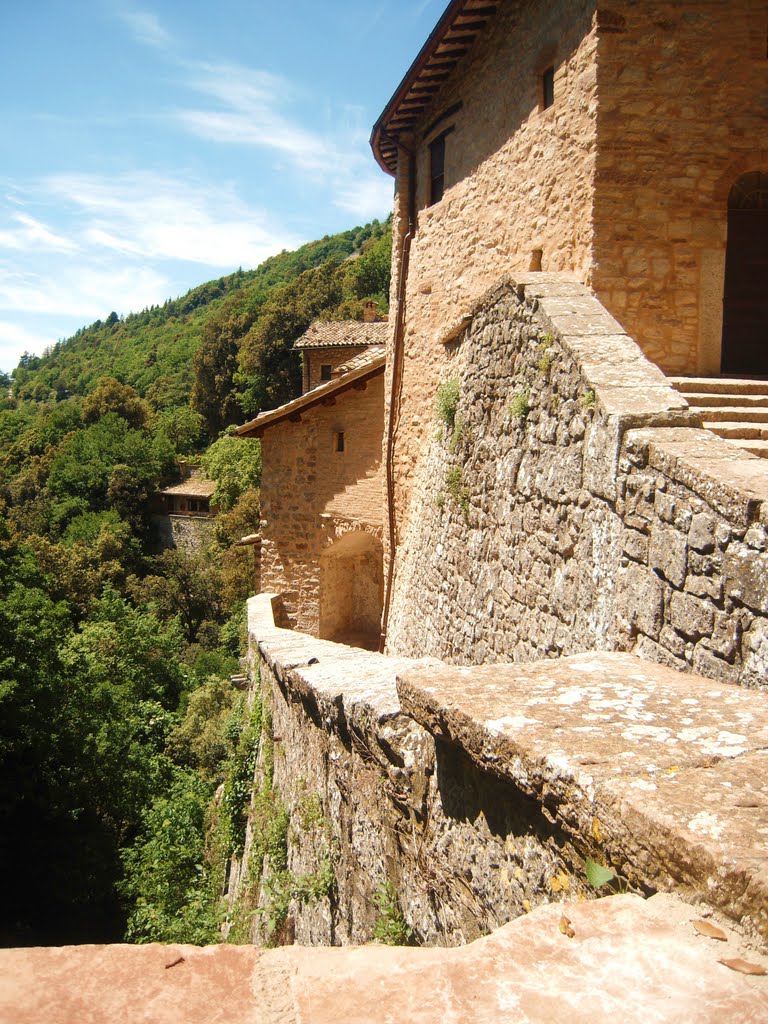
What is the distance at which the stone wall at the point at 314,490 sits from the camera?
12.5 meters

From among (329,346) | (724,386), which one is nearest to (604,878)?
(724,386)

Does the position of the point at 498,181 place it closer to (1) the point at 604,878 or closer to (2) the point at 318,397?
(2) the point at 318,397

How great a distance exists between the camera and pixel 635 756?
2.02 meters

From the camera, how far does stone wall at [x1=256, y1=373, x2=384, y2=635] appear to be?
40.9 ft

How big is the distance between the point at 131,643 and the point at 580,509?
24299mm

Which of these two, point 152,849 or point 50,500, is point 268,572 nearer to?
point 152,849

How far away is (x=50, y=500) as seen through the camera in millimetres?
49281

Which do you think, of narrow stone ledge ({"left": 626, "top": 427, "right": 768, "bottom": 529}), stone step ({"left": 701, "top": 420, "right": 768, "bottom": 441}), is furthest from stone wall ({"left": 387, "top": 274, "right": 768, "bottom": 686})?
stone step ({"left": 701, "top": 420, "right": 768, "bottom": 441})

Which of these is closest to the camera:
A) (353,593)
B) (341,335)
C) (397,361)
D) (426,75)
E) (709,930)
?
(709,930)

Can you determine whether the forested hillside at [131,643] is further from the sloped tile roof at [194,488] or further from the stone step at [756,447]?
the stone step at [756,447]

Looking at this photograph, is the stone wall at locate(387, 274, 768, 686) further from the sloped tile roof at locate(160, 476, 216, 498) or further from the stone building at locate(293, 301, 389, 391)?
the sloped tile roof at locate(160, 476, 216, 498)

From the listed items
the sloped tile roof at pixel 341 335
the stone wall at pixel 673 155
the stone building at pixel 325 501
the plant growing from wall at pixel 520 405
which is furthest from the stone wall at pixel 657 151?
the sloped tile roof at pixel 341 335

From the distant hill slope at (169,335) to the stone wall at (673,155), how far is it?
51.7m

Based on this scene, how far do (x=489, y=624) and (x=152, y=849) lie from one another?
27.2 feet
